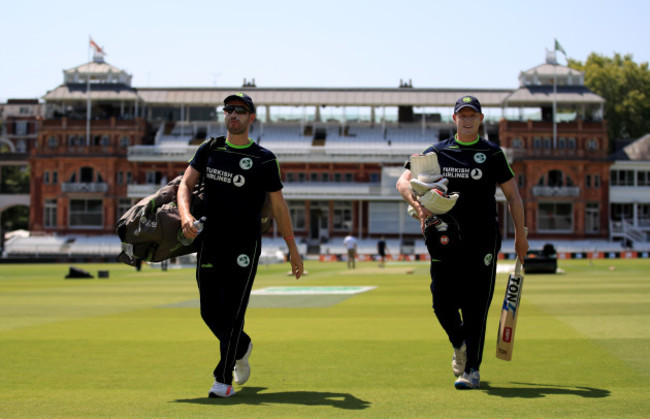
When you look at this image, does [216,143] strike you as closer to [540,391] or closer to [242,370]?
[242,370]

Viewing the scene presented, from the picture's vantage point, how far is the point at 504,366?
28.8 feet

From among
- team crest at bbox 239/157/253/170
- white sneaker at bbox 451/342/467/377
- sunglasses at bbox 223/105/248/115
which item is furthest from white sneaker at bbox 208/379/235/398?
sunglasses at bbox 223/105/248/115

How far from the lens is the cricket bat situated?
788 centimetres

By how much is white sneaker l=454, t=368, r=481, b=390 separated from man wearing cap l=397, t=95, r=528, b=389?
0.14 meters

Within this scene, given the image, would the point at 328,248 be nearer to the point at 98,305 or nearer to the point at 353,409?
the point at 98,305

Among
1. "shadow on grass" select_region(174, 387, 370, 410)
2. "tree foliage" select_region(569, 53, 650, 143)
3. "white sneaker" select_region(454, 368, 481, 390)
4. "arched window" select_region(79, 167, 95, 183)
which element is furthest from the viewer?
"tree foliage" select_region(569, 53, 650, 143)

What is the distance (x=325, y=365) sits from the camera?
8938mm

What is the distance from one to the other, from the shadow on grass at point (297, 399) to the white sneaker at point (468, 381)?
0.95 meters

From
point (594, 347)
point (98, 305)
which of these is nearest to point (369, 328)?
point (594, 347)

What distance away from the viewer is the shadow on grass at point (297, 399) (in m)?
6.65

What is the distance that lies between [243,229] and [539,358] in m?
3.71

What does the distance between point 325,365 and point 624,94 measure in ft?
310

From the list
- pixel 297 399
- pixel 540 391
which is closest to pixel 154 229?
pixel 297 399

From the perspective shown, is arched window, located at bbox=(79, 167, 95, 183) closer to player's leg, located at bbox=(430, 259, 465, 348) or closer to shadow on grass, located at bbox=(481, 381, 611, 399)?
player's leg, located at bbox=(430, 259, 465, 348)
